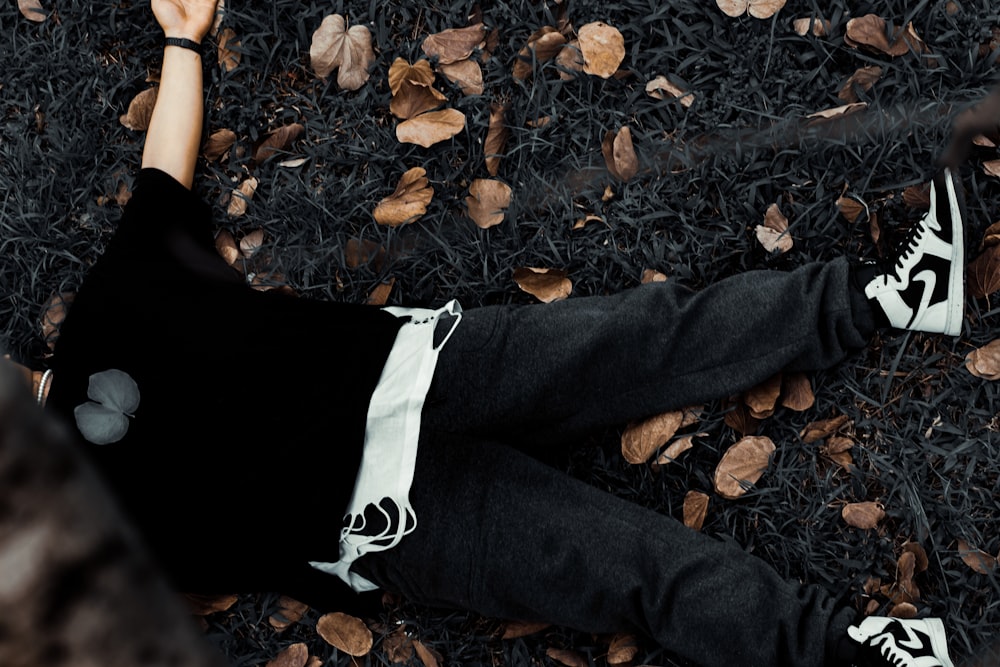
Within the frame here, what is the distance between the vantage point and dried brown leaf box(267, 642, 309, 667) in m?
1.95

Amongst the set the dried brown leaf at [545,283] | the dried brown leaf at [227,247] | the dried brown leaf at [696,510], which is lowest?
the dried brown leaf at [696,510]

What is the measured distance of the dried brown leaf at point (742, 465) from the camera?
183 centimetres

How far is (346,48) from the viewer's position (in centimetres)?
204

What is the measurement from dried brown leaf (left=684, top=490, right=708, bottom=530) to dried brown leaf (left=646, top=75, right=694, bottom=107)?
2.84 ft

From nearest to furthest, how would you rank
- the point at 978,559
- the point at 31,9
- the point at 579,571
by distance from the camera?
the point at 579,571 → the point at 978,559 → the point at 31,9

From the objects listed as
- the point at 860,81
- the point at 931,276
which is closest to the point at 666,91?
the point at 860,81

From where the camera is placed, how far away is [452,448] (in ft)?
5.48

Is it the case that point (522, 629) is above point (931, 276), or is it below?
below

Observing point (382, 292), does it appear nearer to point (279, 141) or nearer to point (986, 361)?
point (279, 141)

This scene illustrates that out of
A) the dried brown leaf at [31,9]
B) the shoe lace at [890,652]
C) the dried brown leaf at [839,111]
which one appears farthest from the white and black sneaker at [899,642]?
the dried brown leaf at [31,9]

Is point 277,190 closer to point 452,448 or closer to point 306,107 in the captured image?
point 306,107

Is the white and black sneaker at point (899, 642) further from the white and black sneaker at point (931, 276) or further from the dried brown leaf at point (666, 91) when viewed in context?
the dried brown leaf at point (666, 91)

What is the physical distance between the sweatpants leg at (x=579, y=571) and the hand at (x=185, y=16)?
3.84 ft

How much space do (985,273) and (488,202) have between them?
106 centimetres
